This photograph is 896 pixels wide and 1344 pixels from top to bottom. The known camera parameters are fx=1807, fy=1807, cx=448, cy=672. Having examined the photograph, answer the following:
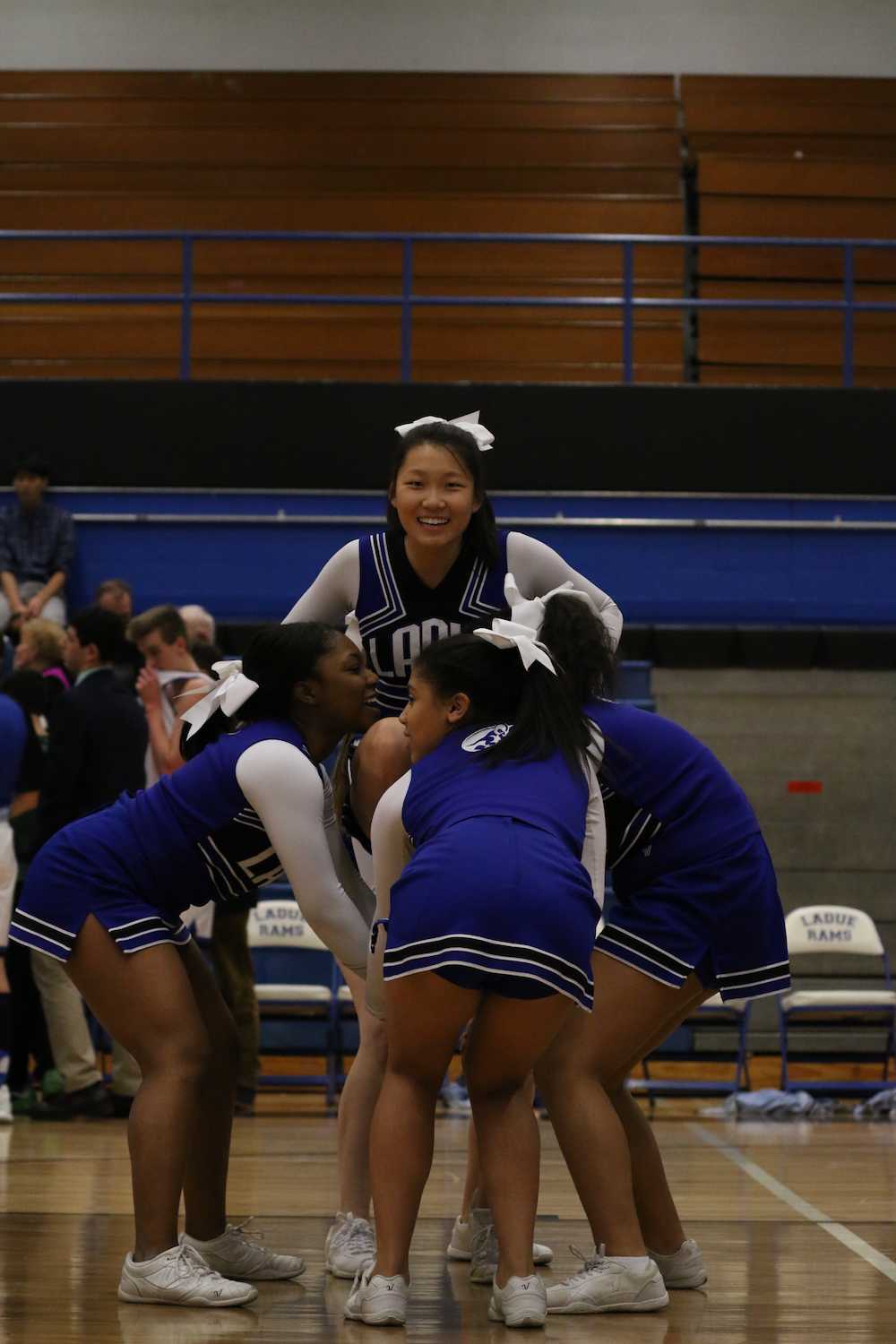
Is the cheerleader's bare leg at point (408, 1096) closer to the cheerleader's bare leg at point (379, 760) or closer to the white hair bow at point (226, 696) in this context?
the cheerleader's bare leg at point (379, 760)

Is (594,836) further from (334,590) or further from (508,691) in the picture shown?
(334,590)

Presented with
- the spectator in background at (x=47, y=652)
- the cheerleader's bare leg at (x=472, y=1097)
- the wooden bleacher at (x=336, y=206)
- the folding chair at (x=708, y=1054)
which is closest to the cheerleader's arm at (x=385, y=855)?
the cheerleader's bare leg at (x=472, y=1097)

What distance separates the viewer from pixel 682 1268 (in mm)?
3906

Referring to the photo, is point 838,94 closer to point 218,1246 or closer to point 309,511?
point 309,511

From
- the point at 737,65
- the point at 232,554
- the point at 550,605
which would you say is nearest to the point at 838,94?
the point at 737,65

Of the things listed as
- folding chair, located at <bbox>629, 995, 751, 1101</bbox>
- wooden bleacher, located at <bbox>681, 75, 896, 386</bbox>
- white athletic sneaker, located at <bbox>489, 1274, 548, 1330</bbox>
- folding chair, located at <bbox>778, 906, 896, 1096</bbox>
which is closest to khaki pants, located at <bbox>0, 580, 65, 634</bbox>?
folding chair, located at <bbox>629, 995, 751, 1101</bbox>

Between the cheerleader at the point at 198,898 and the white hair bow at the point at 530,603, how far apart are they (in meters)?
0.36

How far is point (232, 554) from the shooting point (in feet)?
34.5

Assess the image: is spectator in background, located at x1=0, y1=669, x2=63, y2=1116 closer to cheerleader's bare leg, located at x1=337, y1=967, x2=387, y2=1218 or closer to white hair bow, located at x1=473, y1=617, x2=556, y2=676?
cheerleader's bare leg, located at x1=337, y1=967, x2=387, y2=1218

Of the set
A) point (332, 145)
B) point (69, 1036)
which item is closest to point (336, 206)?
point (332, 145)

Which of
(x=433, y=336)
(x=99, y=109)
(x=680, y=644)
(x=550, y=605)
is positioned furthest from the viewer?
(x=99, y=109)

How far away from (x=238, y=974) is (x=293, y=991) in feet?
2.17

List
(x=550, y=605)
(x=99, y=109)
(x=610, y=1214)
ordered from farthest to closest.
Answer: (x=99, y=109) → (x=550, y=605) → (x=610, y=1214)

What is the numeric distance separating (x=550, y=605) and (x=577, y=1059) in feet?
3.08
